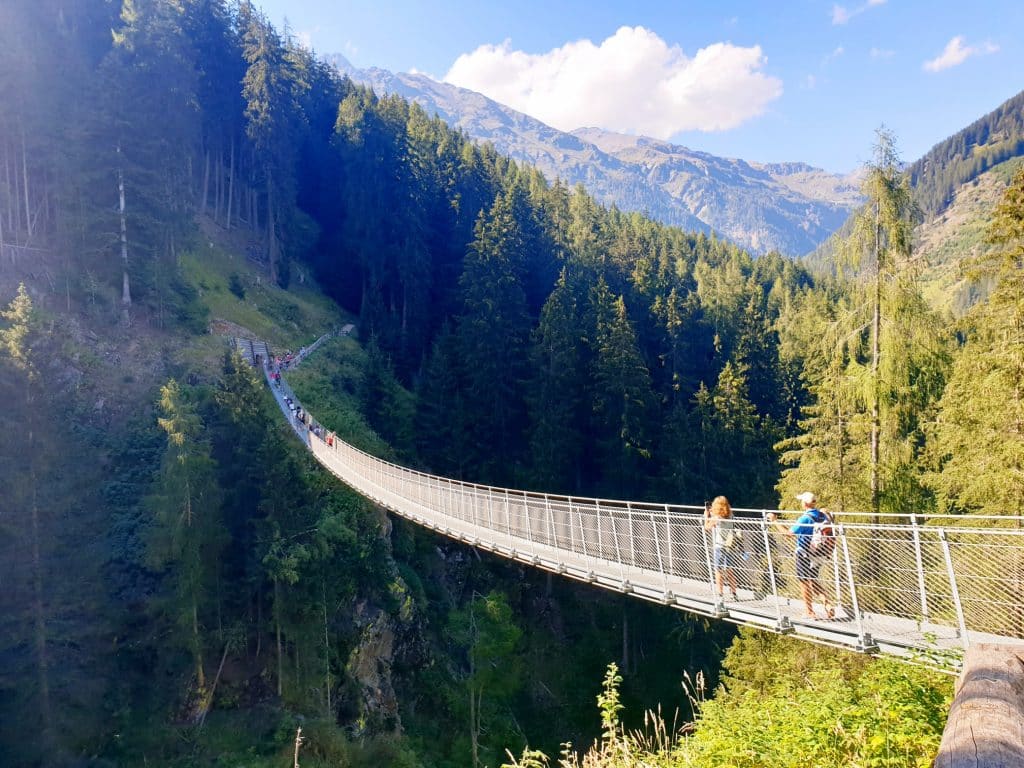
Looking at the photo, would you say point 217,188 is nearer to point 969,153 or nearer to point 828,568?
point 828,568

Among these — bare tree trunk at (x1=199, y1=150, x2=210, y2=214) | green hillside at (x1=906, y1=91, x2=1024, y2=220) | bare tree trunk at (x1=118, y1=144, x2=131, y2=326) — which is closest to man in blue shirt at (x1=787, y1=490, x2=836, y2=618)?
bare tree trunk at (x1=118, y1=144, x2=131, y2=326)

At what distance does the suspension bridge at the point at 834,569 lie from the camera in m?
5.11

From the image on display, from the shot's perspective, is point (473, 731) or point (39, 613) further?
point (473, 731)

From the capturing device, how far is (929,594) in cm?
551

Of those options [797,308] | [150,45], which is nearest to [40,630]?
[150,45]

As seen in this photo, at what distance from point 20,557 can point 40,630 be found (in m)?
1.79

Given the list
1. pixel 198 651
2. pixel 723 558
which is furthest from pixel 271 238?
pixel 723 558

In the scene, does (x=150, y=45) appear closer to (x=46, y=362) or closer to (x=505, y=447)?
(x=46, y=362)

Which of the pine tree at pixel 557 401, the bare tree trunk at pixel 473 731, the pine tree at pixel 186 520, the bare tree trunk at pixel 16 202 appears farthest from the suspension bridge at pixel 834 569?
the bare tree trunk at pixel 16 202

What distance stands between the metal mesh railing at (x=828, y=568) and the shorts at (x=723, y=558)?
0.04 meters

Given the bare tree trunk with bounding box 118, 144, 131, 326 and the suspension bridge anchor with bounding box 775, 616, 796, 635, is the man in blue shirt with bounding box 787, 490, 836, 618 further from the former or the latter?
the bare tree trunk with bounding box 118, 144, 131, 326

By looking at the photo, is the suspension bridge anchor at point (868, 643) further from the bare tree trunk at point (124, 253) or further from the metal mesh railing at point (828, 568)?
Result: the bare tree trunk at point (124, 253)

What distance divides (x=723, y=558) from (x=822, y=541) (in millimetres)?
1491

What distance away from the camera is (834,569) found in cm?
603
